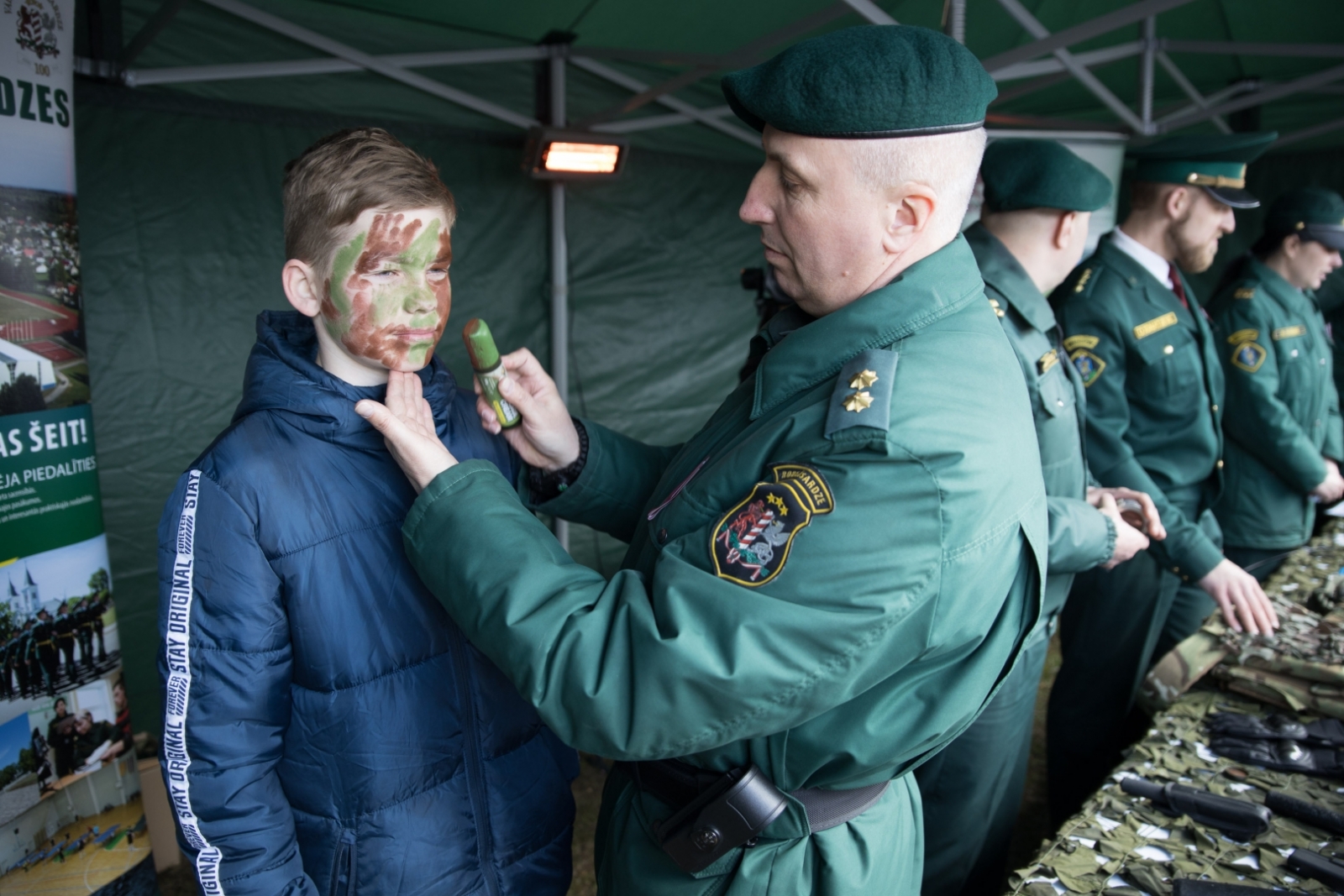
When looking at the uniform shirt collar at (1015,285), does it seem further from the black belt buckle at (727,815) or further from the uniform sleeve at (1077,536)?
the black belt buckle at (727,815)

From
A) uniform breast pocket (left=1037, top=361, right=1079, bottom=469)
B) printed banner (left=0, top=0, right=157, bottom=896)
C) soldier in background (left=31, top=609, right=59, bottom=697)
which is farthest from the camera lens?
uniform breast pocket (left=1037, top=361, right=1079, bottom=469)

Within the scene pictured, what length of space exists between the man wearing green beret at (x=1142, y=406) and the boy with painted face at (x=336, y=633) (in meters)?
2.23

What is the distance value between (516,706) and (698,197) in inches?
175

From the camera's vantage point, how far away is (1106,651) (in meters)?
3.03

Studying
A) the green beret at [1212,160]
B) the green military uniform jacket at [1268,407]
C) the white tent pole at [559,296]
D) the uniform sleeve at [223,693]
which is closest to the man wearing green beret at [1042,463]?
the green beret at [1212,160]

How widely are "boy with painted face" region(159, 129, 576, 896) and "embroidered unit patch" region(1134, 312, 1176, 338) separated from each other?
2361 mm

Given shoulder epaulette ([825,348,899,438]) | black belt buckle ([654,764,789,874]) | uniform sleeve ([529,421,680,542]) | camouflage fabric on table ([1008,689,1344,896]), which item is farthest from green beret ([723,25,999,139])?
camouflage fabric on table ([1008,689,1344,896])

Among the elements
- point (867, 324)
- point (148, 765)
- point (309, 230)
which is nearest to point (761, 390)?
point (867, 324)

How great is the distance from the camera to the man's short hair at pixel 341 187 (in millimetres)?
1373

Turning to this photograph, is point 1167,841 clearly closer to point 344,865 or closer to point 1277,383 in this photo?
point 344,865

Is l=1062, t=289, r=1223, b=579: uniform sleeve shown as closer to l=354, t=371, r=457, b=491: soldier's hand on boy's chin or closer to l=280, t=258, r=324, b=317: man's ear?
l=354, t=371, r=457, b=491: soldier's hand on boy's chin

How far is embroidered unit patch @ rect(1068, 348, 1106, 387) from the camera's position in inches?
113

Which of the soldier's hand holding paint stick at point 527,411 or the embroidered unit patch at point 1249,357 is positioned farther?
the embroidered unit patch at point 1249,357

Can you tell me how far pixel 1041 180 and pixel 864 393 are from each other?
1.63 meters
